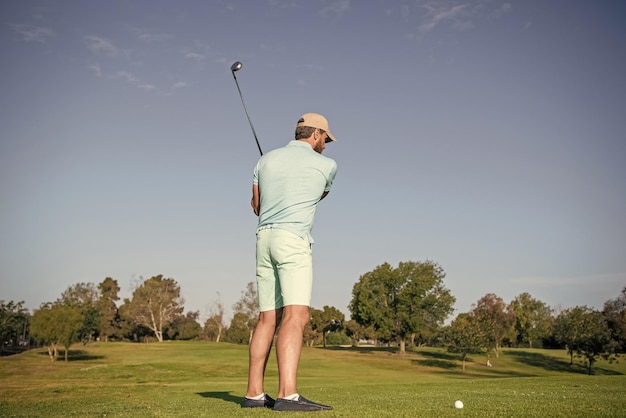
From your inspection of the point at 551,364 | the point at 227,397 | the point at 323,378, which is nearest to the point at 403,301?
the point at 551,364

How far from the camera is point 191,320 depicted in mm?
126875

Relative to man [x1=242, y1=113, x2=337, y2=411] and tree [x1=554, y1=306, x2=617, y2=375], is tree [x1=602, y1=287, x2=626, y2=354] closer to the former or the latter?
tree [x1=554, y1=306, x2=617, y2=375]

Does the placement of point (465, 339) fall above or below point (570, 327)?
below

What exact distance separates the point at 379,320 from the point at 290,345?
72.6 m

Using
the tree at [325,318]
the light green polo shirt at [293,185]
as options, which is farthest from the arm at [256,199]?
the tree at [325,318]

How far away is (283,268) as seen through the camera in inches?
205

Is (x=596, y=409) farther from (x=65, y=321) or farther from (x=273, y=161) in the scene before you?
(x=65, y=321)

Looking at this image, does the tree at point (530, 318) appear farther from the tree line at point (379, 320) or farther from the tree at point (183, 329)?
the tree at point (183, 329)

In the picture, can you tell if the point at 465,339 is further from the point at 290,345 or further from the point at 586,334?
the point at 290,345

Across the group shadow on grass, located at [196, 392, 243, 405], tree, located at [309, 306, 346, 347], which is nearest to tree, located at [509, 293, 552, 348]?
tree, located at [309, 306, 346, 347]

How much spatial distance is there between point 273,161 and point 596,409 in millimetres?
3651

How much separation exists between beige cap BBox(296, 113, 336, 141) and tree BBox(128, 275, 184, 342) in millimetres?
117808

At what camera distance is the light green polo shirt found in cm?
538

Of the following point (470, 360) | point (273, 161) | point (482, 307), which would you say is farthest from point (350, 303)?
point (273, 161)
